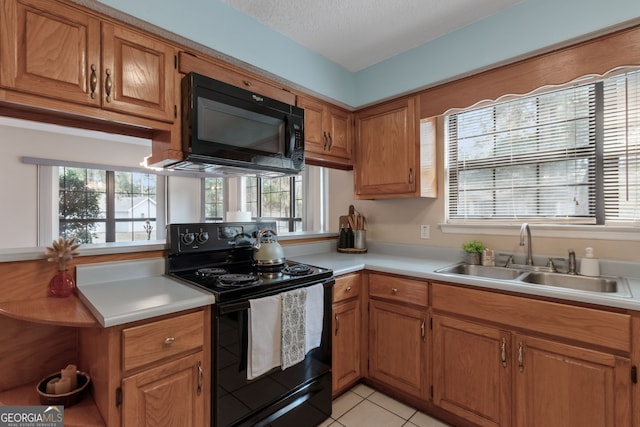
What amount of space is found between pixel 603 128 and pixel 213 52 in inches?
91.1

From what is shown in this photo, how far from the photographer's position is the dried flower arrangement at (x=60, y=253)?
1.41 meters

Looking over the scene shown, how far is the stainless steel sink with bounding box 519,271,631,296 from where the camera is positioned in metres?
1.60

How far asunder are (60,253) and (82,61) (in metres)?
0.87

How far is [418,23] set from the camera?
6.36 feet

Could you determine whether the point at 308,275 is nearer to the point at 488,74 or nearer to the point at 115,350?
the point at 115,350

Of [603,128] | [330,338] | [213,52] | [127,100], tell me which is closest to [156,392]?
[330,338]

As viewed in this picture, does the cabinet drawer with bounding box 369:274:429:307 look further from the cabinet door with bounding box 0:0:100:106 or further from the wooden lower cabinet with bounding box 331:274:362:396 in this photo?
the cabinet door with bounding box 0:0:100:106

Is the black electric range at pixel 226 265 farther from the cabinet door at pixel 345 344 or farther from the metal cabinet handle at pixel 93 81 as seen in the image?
the metal cabinet handle at pixel 93 81

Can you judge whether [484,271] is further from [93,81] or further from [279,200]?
[279,200]

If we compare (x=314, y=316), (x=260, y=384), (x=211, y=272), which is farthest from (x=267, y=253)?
(x=260, y=384)

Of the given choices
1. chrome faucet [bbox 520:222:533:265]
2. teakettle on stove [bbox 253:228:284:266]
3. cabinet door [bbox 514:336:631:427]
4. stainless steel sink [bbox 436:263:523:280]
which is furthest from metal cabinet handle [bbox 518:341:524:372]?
teakettle on stove [bbox 253:228:284:266]

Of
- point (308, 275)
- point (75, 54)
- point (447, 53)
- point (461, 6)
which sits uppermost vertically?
point (461, 6)

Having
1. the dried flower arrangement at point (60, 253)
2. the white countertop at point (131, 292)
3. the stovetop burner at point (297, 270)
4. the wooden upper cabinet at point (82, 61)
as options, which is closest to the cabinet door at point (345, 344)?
the stovetop burner at point (297, 270)

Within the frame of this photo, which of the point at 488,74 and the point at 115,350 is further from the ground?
the point at 488,74
